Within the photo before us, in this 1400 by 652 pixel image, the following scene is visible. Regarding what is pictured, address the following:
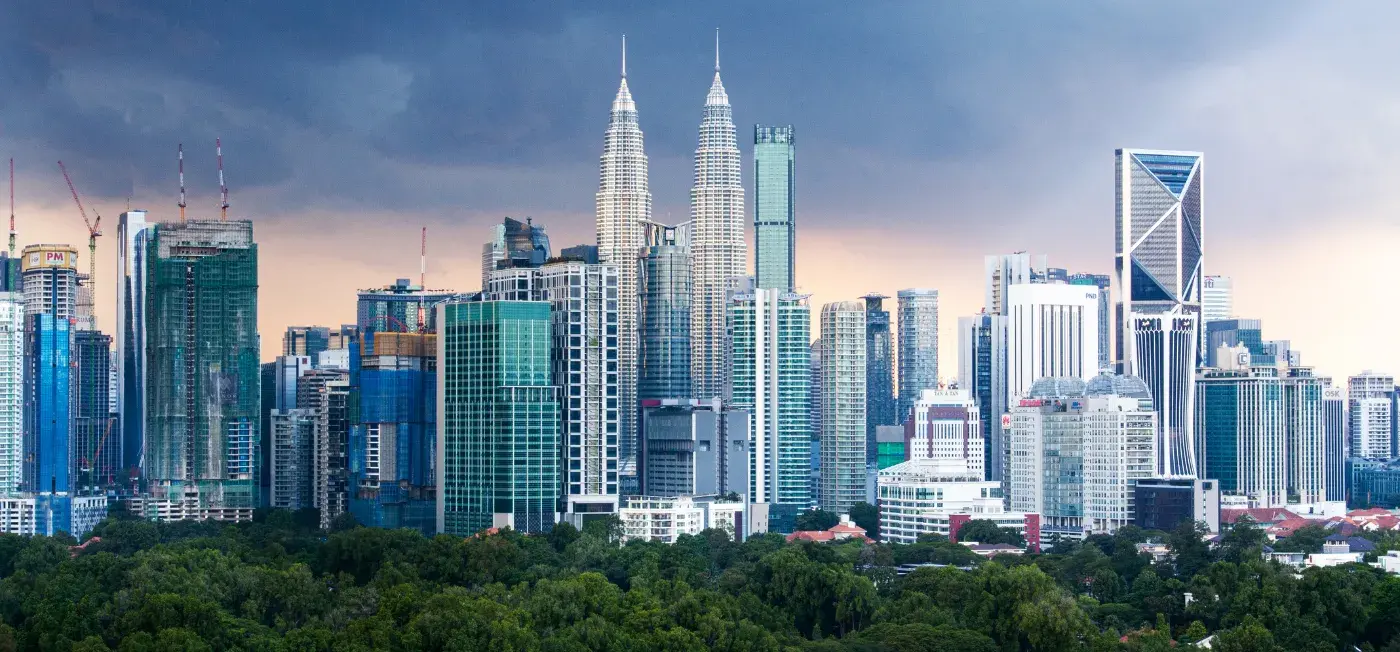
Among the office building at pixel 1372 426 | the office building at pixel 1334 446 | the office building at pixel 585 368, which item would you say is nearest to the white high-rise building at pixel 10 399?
the office building at pixel 585 368

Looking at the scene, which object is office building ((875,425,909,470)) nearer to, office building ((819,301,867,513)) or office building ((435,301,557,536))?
office building ((819,301,867,513))

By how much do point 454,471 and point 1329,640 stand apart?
33649 millimetres

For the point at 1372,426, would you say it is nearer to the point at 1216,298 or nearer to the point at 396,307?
the point at 1216,298

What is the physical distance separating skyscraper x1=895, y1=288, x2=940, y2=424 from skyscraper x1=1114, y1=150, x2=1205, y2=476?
8247mm

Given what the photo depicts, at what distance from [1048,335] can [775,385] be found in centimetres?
1842

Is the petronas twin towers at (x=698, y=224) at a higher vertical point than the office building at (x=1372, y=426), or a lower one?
higher

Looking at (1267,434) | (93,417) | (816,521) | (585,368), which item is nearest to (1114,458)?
(816,521)

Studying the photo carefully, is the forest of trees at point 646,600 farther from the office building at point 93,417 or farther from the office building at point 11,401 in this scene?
the office building at point 93,417

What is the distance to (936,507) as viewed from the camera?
68.1 m

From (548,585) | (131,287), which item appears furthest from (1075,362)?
(548,585)

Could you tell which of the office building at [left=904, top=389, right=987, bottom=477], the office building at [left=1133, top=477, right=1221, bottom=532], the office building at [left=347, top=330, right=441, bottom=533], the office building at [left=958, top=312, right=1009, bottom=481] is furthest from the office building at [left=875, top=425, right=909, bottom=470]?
the office building at [left=347, top=330, right=441, bottom=533]

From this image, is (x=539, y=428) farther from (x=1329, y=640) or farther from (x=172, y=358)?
(x=1329, y=640)

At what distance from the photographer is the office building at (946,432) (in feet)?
252

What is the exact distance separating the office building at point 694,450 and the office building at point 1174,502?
12.7 metres
